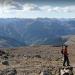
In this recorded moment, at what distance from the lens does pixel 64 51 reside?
1543 inches

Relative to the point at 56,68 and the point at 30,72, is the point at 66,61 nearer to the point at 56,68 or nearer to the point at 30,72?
the point at 56,68

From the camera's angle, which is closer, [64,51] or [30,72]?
[30,72]

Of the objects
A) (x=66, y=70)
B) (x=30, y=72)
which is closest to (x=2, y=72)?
(x=30, y=72)

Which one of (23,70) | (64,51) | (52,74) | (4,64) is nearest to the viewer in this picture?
(52,74)

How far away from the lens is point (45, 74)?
3156cm

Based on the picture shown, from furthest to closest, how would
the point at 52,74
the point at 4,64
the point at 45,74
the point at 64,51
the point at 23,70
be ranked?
1. the point at 4,64
2. the point at 64,51
3. the point at 23,70
4. the point at 52,74
5. the point at 45,74

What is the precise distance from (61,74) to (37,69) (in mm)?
5506

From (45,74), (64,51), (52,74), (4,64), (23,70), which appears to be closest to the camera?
(45,74)

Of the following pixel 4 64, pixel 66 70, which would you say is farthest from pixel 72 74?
pixel 4 64

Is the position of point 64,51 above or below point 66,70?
above

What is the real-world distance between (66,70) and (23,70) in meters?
5.87

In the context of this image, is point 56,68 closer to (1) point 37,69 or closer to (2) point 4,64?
(1) point 37,69

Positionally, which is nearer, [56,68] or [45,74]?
[45,74]

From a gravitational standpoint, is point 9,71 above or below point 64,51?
below
